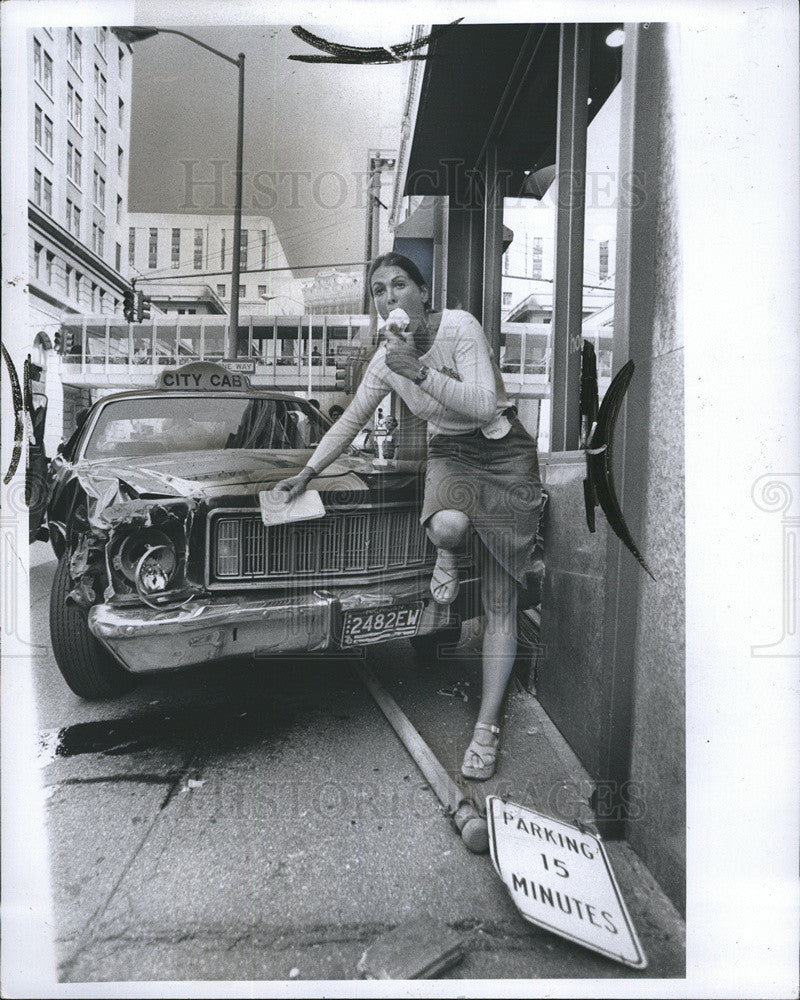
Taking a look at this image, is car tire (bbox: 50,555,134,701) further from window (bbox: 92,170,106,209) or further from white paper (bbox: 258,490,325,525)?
window (bbox: 92,170,106,209)

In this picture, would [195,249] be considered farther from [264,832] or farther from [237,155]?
[264,832]

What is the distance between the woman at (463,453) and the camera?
2.31 metres

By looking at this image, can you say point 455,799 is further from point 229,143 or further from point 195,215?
point 229,143

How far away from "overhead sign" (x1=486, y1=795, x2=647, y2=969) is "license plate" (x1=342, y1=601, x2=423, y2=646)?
0.68 m

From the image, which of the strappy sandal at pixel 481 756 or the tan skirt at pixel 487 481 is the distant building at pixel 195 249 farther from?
the strappy sandal at pixel 481 756

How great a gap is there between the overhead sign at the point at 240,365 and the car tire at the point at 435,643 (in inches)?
46.3

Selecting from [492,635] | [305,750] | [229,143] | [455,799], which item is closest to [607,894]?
[455,799]

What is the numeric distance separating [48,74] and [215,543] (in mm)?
1749

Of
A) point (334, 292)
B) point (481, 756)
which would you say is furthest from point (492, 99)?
point (481, 756)

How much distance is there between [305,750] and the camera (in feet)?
7.89

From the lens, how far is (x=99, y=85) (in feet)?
7.32

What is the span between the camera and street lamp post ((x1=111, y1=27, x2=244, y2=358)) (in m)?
2.20

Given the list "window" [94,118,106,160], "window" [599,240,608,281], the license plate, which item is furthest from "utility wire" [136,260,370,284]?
the license plate

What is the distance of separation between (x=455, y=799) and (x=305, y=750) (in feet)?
1.94
